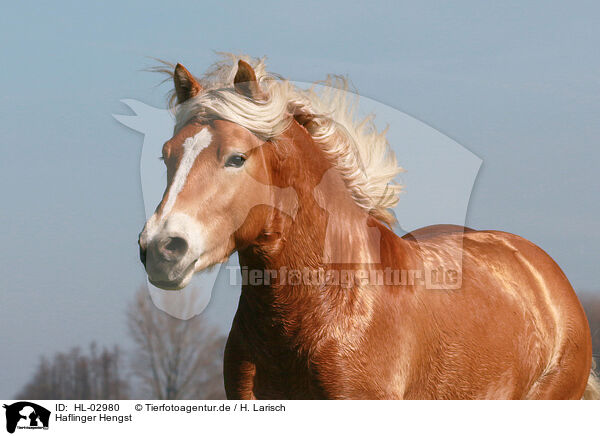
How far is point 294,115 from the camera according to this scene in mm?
3998

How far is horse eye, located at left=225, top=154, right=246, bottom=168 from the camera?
3531 millimetres

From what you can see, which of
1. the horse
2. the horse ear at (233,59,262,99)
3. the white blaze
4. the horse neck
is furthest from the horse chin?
the horse ear at (233,59,262,99)

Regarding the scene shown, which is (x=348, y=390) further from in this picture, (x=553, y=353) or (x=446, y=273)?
(x=553, y=353)

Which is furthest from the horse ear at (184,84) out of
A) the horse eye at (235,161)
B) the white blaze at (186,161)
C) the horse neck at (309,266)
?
the horse neck at (309,266)

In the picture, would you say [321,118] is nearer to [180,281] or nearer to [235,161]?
[235,161]

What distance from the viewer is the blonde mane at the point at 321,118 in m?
3.67

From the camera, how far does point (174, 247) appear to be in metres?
3.33
